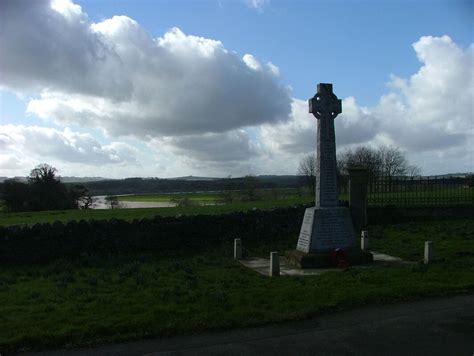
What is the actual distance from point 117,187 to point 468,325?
77.7m

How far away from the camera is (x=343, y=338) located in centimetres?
543

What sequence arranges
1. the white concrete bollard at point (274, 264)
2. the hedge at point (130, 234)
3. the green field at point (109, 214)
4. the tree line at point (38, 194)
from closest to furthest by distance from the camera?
1. the white concrete bollard at point (274, 264)
2. the hedge at point (130, 234)
3. the green field at point (109, 214)
4. the tree line at point (38, 194)

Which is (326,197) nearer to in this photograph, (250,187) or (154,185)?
(250,187)

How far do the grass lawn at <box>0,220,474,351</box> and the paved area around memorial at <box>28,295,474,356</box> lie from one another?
0.96 feet

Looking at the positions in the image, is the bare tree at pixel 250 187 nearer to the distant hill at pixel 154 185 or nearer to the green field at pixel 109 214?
the distant hill at pixel 154 185

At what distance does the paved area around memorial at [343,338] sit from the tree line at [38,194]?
45.1 metres

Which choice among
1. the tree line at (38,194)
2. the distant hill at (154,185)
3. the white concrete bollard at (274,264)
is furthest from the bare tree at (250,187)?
the white concrete bollard at (274,264)

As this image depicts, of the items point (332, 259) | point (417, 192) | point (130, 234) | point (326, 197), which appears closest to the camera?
point (332, 259)

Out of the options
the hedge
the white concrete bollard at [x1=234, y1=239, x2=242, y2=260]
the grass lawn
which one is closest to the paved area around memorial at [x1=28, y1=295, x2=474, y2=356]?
the grass lawn

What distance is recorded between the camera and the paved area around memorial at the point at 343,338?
16.5 ft

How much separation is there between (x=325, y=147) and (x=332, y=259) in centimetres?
275

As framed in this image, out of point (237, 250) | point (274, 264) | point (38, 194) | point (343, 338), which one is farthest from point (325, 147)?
point (38, 194)

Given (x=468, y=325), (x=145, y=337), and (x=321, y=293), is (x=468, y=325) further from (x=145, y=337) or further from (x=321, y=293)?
(x=145, y=337)

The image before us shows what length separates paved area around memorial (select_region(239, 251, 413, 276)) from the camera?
9.86m
